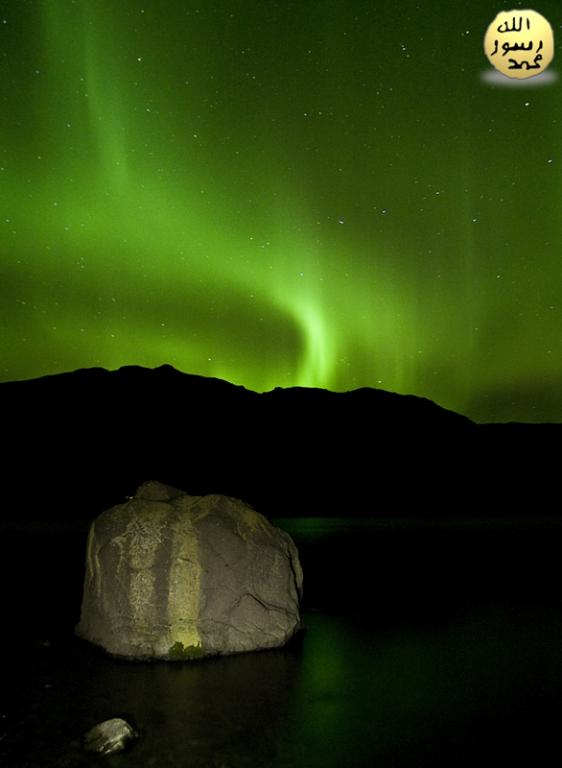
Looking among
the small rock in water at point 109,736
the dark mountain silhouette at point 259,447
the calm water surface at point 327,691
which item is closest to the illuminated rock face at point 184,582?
the calm water surface at point 327,691

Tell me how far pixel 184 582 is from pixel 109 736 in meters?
3.56

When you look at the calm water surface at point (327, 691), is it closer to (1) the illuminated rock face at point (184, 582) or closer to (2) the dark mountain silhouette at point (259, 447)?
(1) the illuminated rock face at point (184, 582)

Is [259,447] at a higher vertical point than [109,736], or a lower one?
higher

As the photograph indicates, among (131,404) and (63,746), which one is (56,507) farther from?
(63,746)

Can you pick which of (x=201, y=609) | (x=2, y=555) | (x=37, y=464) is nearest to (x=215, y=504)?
(x=201, y=609)

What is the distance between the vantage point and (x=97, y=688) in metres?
10.1

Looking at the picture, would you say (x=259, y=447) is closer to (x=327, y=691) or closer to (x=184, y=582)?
(x=184, y=582)

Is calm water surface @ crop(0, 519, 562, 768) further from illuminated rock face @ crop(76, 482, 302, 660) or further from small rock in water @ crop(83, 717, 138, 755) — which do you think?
illuminated rock face @ crop(76, 482, 302, 660)

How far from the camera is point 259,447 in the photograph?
155500 millimetres

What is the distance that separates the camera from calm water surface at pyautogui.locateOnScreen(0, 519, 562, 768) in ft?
26.9

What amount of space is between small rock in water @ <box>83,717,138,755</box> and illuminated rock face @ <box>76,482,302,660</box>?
10.3ft

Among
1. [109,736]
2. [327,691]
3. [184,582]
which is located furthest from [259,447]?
[109,736]

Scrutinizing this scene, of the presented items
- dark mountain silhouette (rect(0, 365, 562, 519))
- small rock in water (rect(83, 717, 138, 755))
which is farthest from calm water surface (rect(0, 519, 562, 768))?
dark mountain silhouette (rect(0, 365, 562, 519))

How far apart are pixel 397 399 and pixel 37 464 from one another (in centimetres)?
9060
